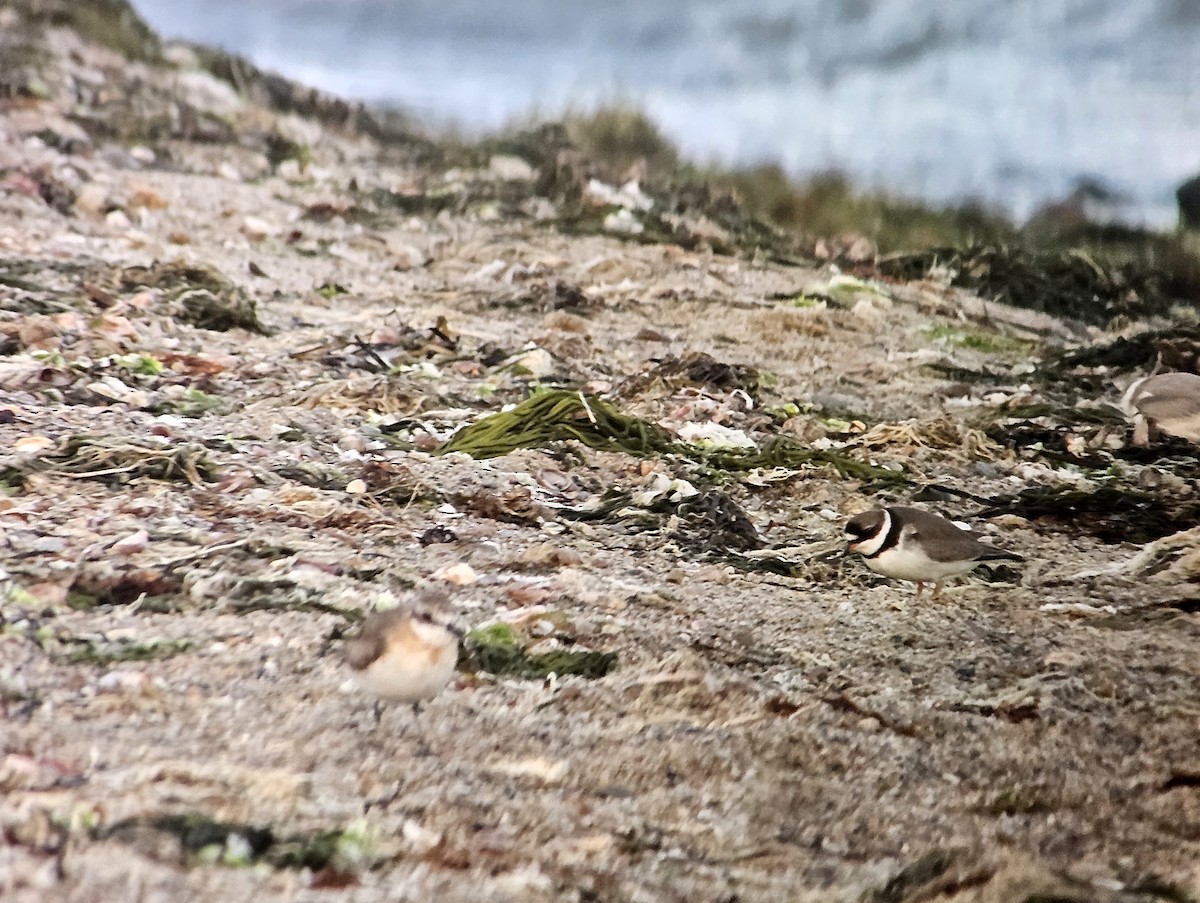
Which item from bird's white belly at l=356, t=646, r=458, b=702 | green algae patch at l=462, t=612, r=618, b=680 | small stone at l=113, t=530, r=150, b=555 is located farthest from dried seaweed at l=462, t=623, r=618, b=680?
small stone at l=113, t=530, r=150, b=555

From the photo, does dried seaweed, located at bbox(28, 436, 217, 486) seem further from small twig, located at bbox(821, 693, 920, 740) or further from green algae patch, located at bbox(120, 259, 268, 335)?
small twig, located at bbox(821, 693, 920, 740)

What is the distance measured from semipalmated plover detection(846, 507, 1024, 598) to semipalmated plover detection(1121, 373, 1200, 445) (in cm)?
58

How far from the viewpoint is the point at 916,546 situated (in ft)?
4.84

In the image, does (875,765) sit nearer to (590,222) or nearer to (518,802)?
(518,802)

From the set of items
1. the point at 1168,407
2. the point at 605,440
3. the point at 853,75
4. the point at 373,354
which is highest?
the point at 853,75

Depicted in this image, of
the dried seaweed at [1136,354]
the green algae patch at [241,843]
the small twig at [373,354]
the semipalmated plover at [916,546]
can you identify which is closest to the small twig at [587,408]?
the small twig at [373,354]

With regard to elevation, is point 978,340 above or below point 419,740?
above

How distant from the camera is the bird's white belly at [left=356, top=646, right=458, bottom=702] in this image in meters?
1.10

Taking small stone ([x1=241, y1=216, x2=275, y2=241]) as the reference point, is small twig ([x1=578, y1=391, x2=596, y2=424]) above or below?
below

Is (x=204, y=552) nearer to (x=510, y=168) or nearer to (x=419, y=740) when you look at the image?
(x=419, y=740)

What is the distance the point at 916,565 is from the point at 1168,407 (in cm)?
75

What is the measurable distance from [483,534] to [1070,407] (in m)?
1.43

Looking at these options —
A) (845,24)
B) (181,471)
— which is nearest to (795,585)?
(181,471)

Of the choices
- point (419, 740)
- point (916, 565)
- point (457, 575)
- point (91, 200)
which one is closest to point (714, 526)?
point (916, 565)
